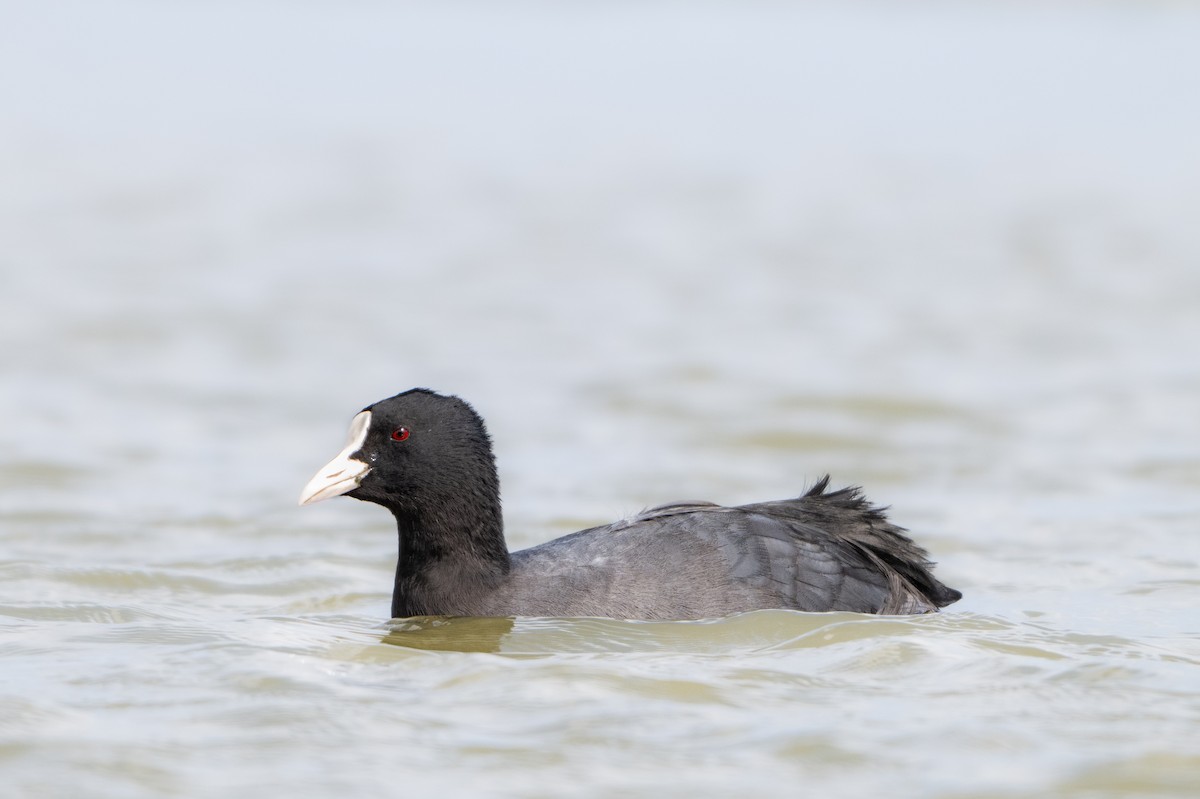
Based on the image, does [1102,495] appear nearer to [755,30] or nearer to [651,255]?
[651,255]

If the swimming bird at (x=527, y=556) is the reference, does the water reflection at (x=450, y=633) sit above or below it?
below

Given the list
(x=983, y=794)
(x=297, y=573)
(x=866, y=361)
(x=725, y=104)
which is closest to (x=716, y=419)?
(x=866, y=361)

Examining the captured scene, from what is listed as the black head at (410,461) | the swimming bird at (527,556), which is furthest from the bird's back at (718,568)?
the black head at (410,461)

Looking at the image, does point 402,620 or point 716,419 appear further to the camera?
point 716,419

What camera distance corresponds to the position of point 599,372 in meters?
12.6

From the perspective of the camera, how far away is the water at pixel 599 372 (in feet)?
18.5

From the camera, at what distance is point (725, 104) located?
22.9 meters

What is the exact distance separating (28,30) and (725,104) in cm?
1073

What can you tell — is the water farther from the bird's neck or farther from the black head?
the black head

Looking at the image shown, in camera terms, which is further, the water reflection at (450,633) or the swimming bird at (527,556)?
the swimming bird at (527,556)

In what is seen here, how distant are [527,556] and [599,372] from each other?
554cm

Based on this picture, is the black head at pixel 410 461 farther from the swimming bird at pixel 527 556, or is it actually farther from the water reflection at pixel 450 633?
the water reflection at pixel 450 633

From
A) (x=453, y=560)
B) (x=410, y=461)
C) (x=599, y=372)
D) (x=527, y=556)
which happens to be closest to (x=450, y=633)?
(x=453, y=560)

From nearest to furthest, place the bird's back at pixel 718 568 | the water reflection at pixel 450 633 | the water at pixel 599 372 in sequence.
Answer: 1. the water at pixel 599 372
2. the water reflection at pixel 450 633
3. the bird's back at pixel 718 568
